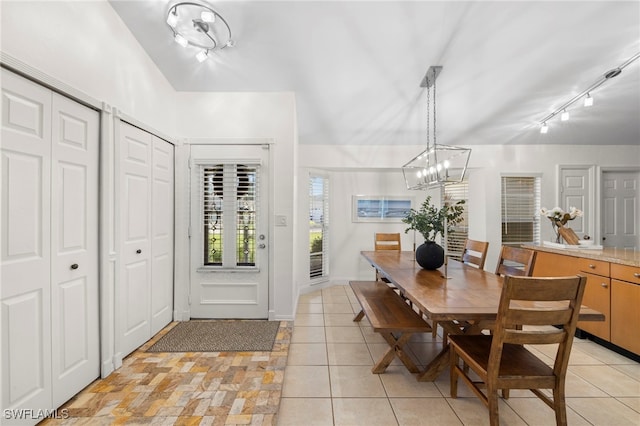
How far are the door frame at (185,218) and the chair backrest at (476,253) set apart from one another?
2229mm

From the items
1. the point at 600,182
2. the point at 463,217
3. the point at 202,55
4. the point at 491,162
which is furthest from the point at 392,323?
the point at 600,182

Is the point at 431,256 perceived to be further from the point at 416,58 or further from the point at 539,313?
the point at 416,58

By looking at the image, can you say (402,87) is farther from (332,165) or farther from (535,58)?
(332,165)

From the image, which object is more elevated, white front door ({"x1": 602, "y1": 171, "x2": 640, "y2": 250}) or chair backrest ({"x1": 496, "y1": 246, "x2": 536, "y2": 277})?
white front door ({"x1": 602, "y1": 171, "x2": 640, "y2": 250})

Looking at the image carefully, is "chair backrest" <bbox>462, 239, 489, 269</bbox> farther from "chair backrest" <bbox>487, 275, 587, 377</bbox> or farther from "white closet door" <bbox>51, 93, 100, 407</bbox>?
"white closet door" <bbox>51, 93, 100, 407</bbox>

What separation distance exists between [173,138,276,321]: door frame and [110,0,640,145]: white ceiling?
61 centimetres

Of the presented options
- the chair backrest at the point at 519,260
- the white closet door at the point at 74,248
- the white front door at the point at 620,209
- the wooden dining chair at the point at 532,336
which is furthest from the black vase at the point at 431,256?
the white front door at the point at 620,209

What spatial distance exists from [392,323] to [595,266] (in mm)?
2292

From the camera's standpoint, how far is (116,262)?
2.26m

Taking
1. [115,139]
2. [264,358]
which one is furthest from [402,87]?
[264,358]

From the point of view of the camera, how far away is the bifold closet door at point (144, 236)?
2387 millimetres

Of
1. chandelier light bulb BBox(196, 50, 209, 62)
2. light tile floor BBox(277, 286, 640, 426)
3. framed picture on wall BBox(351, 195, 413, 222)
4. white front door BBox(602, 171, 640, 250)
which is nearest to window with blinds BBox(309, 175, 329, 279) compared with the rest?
framed picture on wall BBox(351, 195, 413, 222)

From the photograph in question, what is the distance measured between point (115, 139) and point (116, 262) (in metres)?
0.99

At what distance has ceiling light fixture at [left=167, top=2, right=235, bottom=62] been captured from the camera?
211 centimetres
